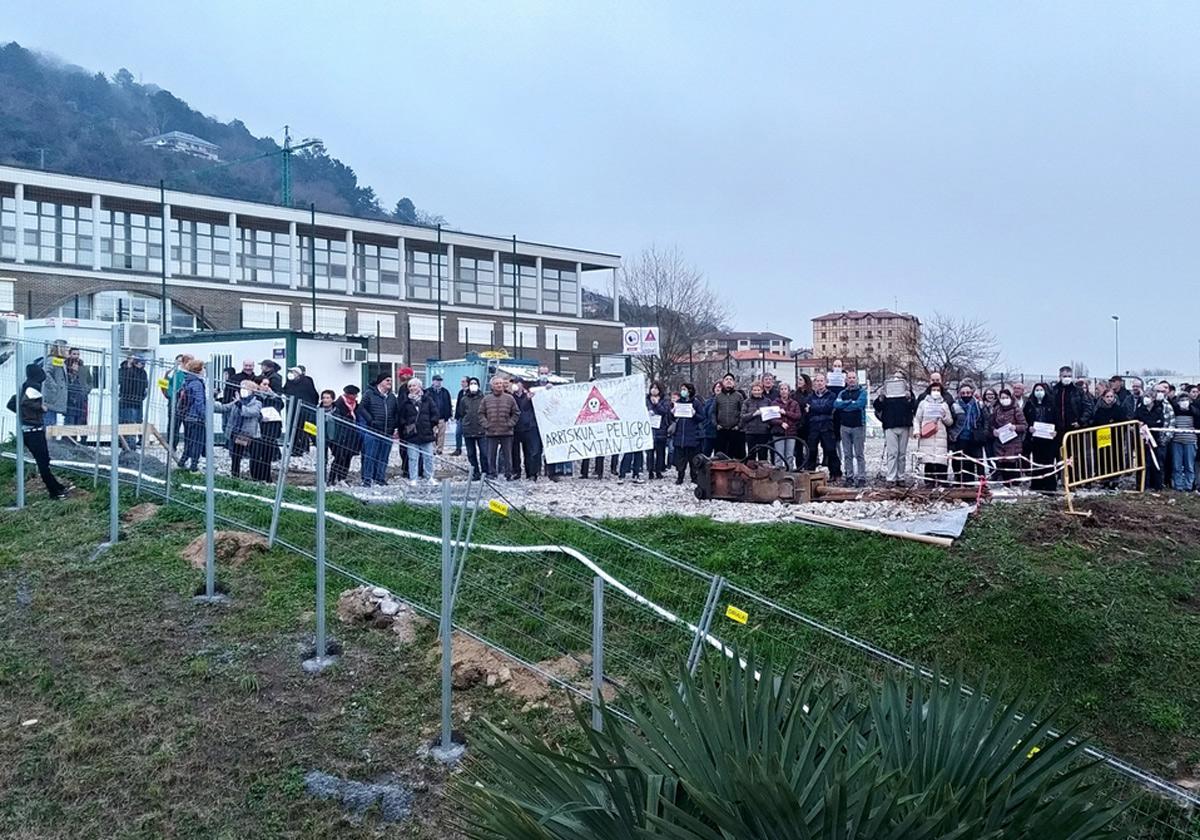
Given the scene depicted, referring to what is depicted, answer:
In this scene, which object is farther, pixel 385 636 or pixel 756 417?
pixel 756 417

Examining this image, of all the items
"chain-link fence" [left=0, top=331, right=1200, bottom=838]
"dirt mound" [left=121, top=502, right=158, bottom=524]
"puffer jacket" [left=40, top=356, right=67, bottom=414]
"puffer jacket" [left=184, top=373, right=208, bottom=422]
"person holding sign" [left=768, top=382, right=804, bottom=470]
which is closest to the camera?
"chain-link fence" [left=0, top=331, right=1200, bottom=838]

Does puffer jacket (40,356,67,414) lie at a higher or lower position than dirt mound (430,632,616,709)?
higher

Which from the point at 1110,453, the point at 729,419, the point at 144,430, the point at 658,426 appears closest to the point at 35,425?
the point at 144,430

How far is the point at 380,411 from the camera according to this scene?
17.7 m

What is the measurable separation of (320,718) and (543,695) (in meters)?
1.47

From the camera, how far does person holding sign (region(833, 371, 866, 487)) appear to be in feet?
56.3

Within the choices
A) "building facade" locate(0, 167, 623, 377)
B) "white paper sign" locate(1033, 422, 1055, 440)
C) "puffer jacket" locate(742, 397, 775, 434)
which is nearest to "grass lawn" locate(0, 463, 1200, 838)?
"white paper sign" locate(1033, 422, 1055, 440)

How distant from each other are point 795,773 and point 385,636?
5.94 metres

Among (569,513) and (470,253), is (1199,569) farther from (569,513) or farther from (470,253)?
(470,253)

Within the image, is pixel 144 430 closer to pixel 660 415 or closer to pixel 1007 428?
pixel 660 415

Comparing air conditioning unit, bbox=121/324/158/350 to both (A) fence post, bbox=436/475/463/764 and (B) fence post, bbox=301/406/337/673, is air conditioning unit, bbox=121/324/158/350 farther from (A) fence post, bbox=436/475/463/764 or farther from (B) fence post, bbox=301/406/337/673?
(A) fence post, bbox=436/475/463/764

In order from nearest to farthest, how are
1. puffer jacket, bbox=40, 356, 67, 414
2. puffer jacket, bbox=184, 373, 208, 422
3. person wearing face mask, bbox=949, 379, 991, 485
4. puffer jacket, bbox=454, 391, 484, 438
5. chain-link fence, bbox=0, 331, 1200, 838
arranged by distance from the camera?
1. chain-link fence, bbox=0, 331, 1200, 838
2. puffer jacket, bbox=184, 373, 208, 422
3. puffer jacket, bbox=40, 356, 67, 414
4. person wearing face mask, bbox=949, 379, 991, 485
5. puffer jacket, bbox=454, 391, 484, 438

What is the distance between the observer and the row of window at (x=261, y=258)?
168 feet

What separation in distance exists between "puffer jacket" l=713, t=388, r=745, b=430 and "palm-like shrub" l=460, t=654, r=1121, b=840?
14167mm
